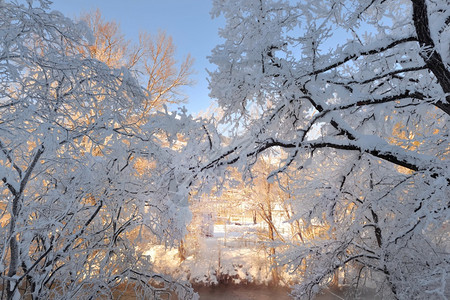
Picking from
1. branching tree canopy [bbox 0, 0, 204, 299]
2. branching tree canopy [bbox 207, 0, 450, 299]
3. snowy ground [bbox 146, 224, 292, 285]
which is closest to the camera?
branching tree canopy [bbox 0, 0, 204, 299]

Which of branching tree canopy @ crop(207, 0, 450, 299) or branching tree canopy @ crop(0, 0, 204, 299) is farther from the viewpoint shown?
branching tree canopy @ crop(207, 0, 450, 299)

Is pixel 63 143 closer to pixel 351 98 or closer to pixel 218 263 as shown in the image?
pixel 351 98

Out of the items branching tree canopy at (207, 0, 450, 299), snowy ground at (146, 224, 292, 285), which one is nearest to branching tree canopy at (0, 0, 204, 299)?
branching tree canopy at (207, 0, 450, 299)

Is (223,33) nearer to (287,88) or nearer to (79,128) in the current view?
(287,88)

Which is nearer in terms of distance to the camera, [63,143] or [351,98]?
[63,143]

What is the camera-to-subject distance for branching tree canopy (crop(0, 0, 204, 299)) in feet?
6.88

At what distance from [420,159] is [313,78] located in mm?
1688

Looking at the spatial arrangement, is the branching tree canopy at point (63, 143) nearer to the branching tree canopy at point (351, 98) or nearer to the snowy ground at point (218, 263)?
the branching tree canopy at point (351, 98)

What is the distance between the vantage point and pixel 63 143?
8.79 feet

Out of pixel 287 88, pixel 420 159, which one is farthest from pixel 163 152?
pixel 420 159

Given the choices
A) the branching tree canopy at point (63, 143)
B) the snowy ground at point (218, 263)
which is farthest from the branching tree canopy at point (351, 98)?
the snowy ground at point (218, 263)

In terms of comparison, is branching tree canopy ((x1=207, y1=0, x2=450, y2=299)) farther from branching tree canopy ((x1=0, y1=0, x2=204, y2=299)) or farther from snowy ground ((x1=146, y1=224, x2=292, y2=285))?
snowy ground ((x1=146, y1=224, x2=292, y2=285))

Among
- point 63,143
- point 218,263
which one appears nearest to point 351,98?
point 63,143

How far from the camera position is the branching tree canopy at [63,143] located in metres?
2.10
